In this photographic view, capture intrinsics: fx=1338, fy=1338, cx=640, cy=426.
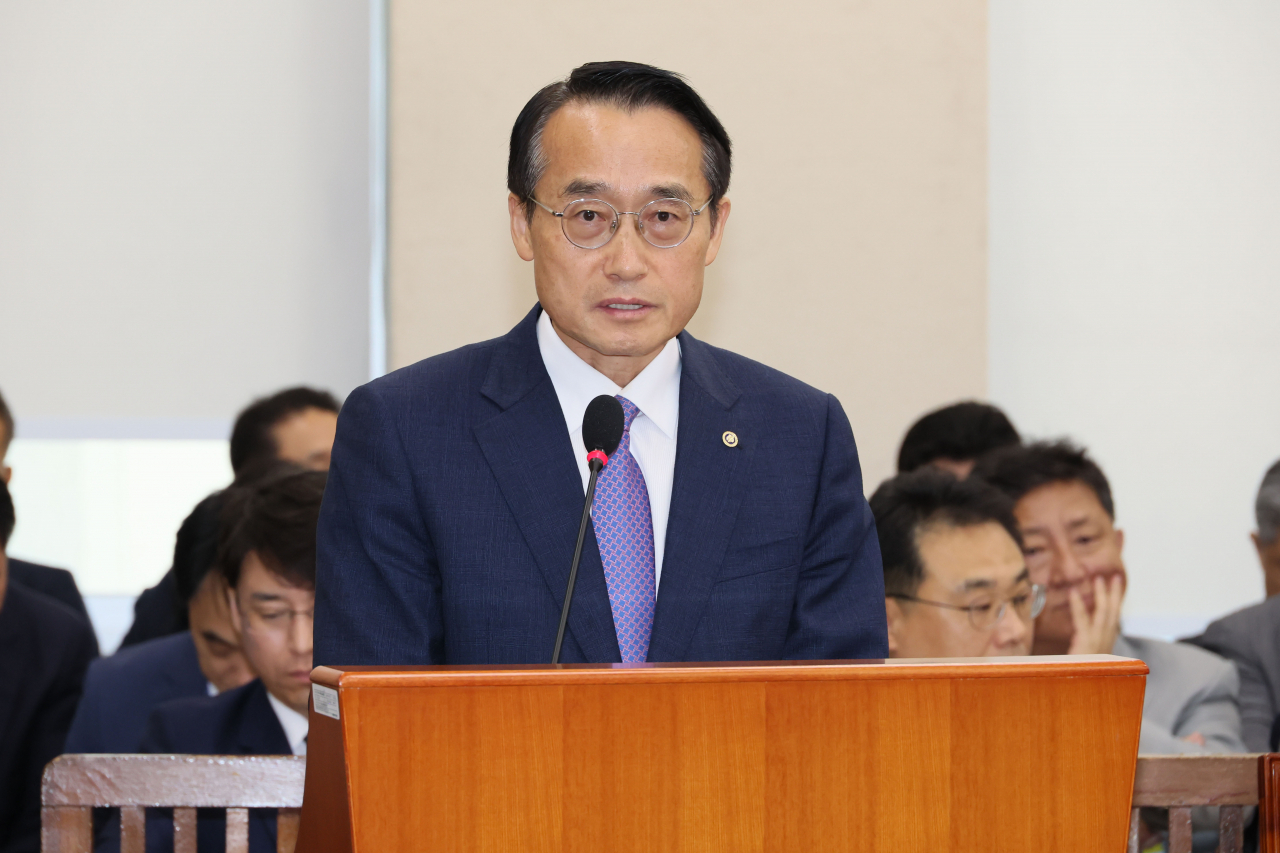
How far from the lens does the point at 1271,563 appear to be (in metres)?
3.07

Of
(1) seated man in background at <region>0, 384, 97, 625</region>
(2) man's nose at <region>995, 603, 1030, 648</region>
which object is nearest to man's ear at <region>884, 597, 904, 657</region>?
(2) man's nose at <region>995, 603, 1030, 648</region>

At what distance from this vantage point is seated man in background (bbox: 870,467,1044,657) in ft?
7.31

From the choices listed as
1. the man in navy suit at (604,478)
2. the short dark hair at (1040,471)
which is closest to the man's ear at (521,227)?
the man in navy suit at (604,478)

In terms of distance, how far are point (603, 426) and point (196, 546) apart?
164 centimetres

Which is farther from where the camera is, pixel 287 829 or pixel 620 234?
pixel 287 829

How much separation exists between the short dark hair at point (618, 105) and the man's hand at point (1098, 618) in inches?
60.9

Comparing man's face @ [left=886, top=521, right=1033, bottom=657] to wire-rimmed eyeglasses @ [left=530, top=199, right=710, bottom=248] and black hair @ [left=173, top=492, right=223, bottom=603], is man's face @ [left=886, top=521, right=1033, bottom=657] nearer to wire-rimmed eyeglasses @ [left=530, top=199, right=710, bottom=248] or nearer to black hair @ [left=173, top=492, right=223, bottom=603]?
wire-rimmed eyeglasses @ [left=530, top=199, right=710, bottom=248]

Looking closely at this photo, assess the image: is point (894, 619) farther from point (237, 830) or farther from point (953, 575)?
point (237, 830)

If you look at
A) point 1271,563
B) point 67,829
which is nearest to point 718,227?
point 67,829

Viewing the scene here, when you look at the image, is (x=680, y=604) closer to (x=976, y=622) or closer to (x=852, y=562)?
(x=852, y=562)

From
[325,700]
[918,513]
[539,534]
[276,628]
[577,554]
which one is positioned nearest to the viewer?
[325,700]

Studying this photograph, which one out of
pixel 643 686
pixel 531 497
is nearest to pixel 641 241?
pixel 531 497

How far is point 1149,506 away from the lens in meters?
3.86

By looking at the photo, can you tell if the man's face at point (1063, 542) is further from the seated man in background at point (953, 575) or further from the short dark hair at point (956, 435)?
the short dark hair at point (956, 435)
